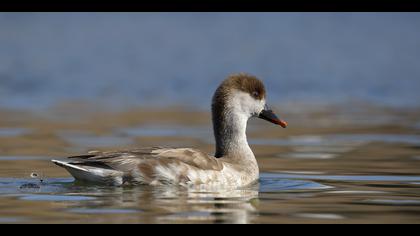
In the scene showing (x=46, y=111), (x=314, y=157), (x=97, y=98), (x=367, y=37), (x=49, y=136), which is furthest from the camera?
(x=367, y=37)

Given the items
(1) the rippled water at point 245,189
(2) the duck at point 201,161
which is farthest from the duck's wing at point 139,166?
(1) the rippled water at point 245,189

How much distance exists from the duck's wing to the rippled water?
14cm

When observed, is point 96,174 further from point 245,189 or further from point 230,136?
point 230,136

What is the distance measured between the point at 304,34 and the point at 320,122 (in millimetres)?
→ 10785

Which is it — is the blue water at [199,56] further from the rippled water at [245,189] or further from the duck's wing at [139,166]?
the duck's wing at [139,166]

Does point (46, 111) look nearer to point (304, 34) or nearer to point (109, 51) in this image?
point (109, 51)

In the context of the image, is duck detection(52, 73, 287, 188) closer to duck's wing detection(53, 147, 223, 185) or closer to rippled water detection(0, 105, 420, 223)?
duck's wing detection(53, 147, 223, 185)

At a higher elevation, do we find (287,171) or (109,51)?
(109,51)

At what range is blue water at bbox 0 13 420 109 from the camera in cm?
2144

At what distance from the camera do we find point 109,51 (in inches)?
1025

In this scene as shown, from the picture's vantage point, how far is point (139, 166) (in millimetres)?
10039

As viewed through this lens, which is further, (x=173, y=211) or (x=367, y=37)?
(x=367, y=37)

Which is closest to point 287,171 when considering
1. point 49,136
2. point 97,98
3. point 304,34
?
point 49,136
